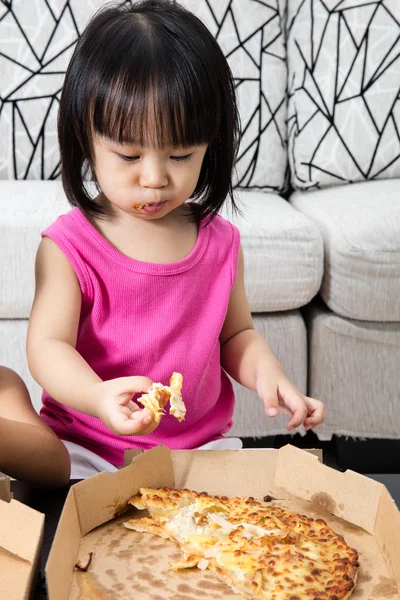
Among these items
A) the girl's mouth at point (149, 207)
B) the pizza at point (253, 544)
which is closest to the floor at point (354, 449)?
the girl's mouth at point (149, 207)

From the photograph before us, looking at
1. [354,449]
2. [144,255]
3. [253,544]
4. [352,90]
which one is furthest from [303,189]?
[253,544]

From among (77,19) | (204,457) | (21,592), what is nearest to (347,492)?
(204,457)

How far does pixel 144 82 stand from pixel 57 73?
3.94 ft

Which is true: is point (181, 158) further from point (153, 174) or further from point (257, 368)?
point (257, 368)

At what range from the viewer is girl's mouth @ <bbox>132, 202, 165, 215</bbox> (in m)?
0.99

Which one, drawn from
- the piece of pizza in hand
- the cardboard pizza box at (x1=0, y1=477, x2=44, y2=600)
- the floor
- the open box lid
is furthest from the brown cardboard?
the floor

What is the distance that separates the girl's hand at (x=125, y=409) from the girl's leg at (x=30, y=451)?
0.11 metres

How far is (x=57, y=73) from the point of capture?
2045 millimetres

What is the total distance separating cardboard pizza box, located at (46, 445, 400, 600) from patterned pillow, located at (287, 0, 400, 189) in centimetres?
138

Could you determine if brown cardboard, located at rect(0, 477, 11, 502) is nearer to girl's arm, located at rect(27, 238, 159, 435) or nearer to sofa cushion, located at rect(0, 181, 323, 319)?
girl's arm, located at rect(27, 238, 159, 435)

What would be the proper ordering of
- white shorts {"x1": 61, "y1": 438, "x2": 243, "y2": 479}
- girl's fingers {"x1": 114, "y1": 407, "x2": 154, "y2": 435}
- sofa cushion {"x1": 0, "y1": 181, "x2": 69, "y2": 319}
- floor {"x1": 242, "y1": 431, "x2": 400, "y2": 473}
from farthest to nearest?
floor {"x1": 242, "y1": 431, "x2": 400, "y2": 473}
sofa cushion {"x1": 0, "y1": 181, "x2": 69, "y2": 319}
white shorts {"x1": 61, "y1": 438, "x2": 243, "y2": 479}
girl's fingers {"x1": 114, "y1": 407, "x2": 154, "y2": 435}

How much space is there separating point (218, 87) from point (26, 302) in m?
0.78

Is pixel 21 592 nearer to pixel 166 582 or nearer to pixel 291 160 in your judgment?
pixel 166 582

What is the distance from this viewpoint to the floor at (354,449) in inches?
75.2
